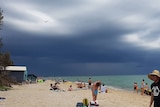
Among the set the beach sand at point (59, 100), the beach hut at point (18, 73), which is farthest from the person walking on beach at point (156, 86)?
the beach hut at point (18, 73)

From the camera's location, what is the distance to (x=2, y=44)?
27.5 metres

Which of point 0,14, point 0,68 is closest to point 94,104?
point 0,14

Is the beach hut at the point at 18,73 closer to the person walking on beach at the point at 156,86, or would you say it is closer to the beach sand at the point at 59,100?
the beach sand at the point at 59,100

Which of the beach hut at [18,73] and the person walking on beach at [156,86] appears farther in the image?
the beach hut at [18,73]

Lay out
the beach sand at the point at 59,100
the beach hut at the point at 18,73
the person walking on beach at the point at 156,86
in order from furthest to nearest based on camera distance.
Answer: the beach hut at the point at 18,73, the beach sand at the point at 59,100, the person walking on beach at the point at 156,86

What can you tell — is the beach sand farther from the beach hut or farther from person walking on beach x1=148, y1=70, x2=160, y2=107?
the beach hut

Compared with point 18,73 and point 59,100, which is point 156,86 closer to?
point 59,100

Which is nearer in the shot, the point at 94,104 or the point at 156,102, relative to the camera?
the point at 156,102

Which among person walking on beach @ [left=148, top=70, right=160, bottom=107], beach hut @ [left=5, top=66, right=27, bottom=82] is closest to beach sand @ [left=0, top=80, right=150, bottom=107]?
person walking on beach @ [left=148, top=70, right=160, bottom=107]

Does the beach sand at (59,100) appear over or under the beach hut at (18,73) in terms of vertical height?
under

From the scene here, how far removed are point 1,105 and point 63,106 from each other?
10.9 feet

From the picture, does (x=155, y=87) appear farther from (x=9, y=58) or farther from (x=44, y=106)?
(x=9, y=58)

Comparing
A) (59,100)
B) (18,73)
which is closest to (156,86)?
(59,100)

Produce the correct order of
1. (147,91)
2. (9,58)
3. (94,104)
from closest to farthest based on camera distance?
(94,104)
(147,91)
(9,58)
